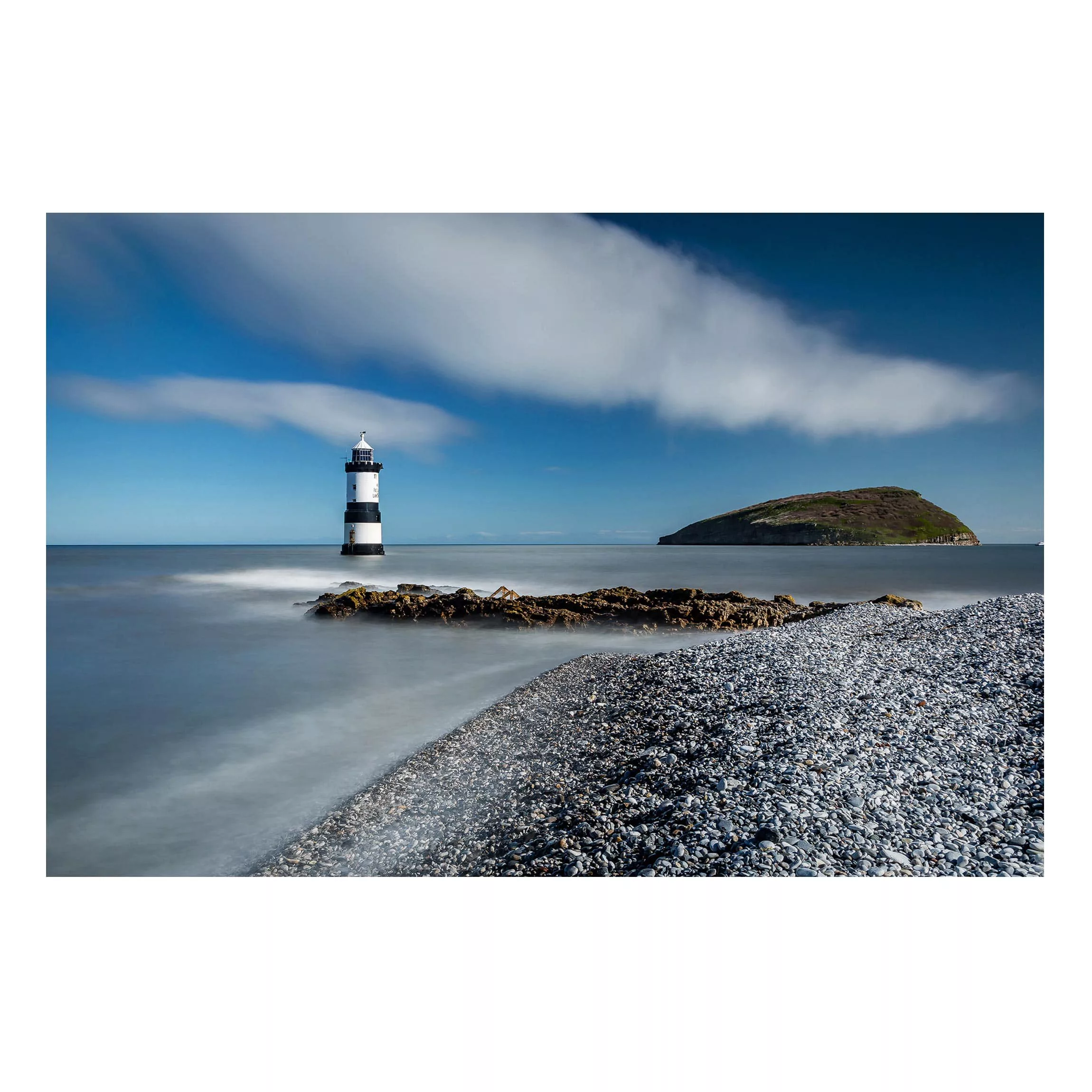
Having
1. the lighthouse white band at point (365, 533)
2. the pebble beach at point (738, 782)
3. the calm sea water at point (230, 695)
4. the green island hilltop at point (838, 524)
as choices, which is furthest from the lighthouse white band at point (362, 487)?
the pebble beach at point (738, 782)

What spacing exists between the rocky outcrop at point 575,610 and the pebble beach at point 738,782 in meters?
3.25

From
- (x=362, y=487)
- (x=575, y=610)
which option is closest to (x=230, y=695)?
(x=575, y=610)

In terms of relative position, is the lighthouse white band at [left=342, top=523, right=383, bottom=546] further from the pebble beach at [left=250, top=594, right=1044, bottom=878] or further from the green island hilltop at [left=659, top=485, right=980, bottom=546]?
the pebble beach at [left=250, top=594, right=1044, bottom=878]

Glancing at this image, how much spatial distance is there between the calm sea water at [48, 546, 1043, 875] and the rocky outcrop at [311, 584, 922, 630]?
38cm

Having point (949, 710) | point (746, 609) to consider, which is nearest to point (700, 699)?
point (949, 710)

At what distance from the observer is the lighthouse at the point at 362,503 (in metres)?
8.38

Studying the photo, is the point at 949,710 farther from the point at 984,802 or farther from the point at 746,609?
the point at 746,609

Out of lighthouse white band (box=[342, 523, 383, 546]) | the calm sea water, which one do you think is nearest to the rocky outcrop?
the calm sea water

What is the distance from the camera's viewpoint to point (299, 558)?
43.3 feet

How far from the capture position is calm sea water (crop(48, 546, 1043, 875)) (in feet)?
9.73

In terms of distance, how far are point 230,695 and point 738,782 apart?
3692 mm

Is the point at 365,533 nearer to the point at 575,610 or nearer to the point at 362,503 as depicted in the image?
the point at 362,503

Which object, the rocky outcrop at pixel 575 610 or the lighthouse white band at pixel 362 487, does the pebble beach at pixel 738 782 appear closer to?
the rocky outcrop at pixel 575 610
